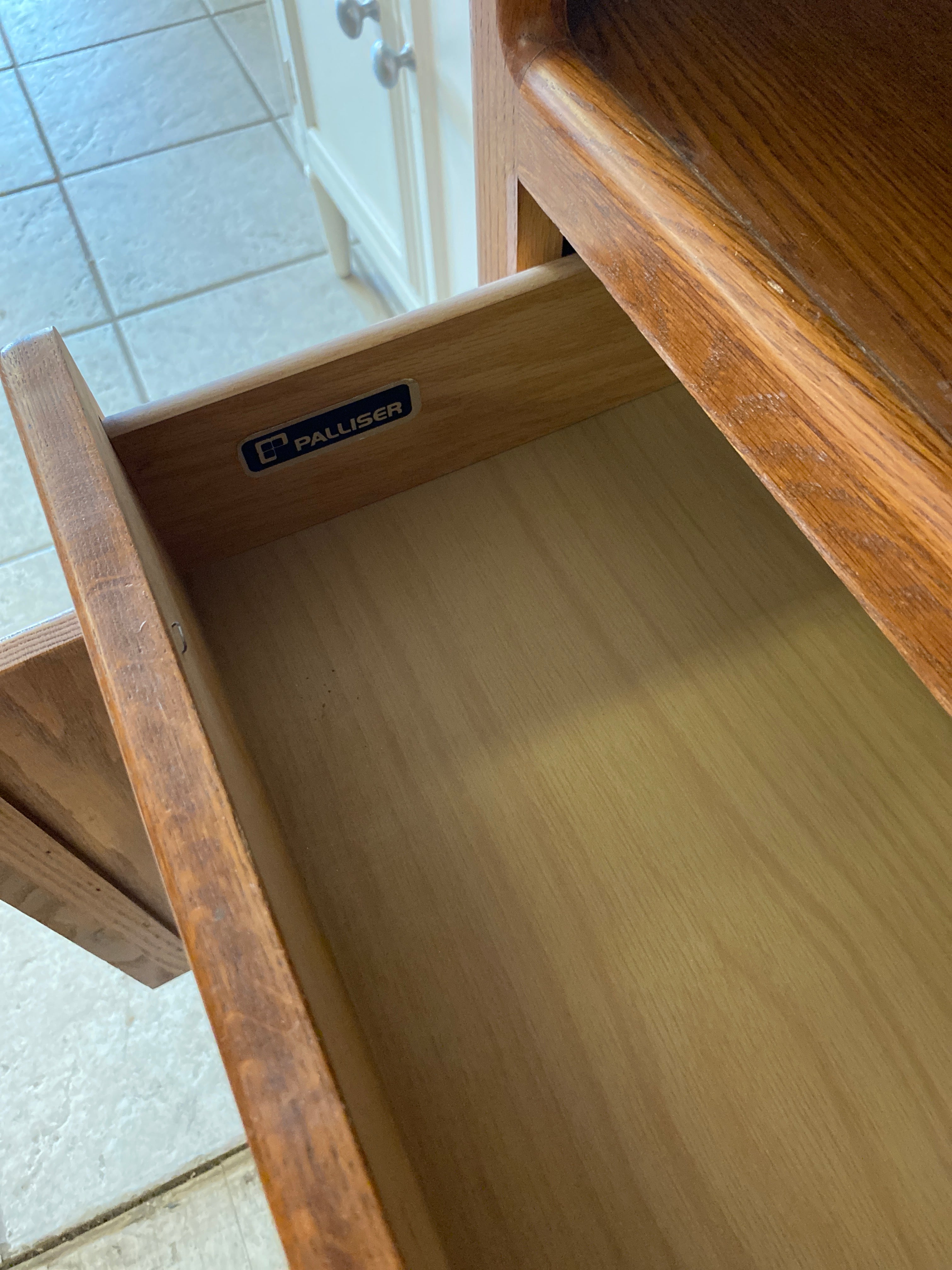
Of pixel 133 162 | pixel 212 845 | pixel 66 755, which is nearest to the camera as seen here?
pixel 212 845

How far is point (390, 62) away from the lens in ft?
2.61

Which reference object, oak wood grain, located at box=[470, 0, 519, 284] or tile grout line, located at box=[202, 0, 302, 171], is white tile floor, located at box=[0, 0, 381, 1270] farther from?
oak wood grain, located at box=[470, 0, 519, 284]

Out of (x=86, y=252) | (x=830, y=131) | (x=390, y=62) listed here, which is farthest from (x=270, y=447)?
(x=86, y=252)

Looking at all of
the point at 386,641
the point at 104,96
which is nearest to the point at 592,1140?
the point at 386,641

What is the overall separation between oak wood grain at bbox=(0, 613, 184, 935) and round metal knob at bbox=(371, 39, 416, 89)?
0.63 meters

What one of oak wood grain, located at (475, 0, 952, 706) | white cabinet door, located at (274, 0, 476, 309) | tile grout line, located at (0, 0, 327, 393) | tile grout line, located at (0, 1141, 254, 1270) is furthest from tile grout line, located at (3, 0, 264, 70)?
tile grout line, located at (0, 1141, 254, 1270)

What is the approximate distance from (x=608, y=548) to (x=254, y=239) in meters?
1.13

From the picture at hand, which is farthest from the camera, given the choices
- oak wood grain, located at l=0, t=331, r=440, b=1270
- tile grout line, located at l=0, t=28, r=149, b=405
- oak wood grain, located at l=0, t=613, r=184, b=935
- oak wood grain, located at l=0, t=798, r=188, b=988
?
tile grout line, located at l=0, t=28, r=149, b=405

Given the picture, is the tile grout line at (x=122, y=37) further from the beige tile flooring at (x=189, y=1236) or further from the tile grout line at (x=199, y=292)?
the beige tile flooring at (x=189, y=1236)

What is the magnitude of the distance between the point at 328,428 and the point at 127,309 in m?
1.05

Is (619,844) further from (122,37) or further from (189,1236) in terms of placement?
(122,37)

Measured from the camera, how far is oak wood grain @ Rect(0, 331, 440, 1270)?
0.24 meters

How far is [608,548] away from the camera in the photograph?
0.57m

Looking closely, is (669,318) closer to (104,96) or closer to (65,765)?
(65,765)
